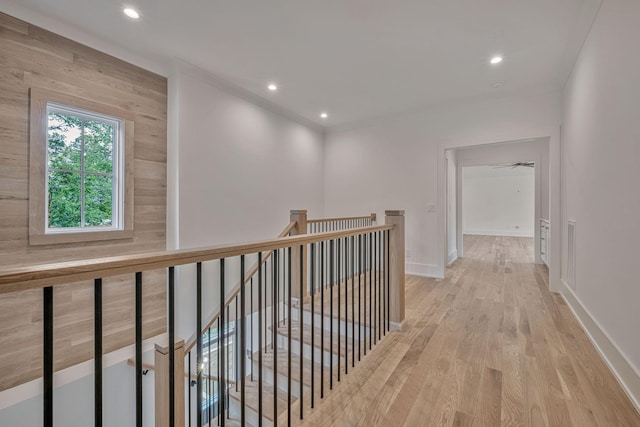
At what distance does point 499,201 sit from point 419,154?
25.9 ft

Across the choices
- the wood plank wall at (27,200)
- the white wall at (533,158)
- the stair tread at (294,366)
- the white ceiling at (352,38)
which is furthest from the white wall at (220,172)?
the white wall at (533,158)

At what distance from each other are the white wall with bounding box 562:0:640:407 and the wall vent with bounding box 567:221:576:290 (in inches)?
5.9

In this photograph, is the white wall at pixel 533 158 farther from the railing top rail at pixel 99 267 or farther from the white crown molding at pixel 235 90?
the railing top rail at pixel 99 267

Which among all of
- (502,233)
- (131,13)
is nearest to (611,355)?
(131,13)

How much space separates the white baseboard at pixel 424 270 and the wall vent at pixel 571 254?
1.52 metres

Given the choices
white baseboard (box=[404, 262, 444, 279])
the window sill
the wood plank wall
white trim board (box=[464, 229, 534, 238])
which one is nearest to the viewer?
the wood plank wall

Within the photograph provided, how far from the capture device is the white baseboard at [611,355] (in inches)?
61.7

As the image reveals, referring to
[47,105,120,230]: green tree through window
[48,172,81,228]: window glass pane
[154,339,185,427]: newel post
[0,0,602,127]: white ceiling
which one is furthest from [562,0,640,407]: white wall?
[48,172,81,228]: window glass pane

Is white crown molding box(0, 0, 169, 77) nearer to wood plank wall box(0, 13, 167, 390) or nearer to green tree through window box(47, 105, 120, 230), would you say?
wood plank wall box(0, 13, 167, 390)

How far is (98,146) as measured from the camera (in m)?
2.84

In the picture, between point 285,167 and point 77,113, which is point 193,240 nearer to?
point 77,113

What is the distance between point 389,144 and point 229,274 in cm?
333

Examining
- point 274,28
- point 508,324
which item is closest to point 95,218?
point 274,28

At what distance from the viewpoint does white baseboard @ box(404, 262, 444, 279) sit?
4.33 meters
